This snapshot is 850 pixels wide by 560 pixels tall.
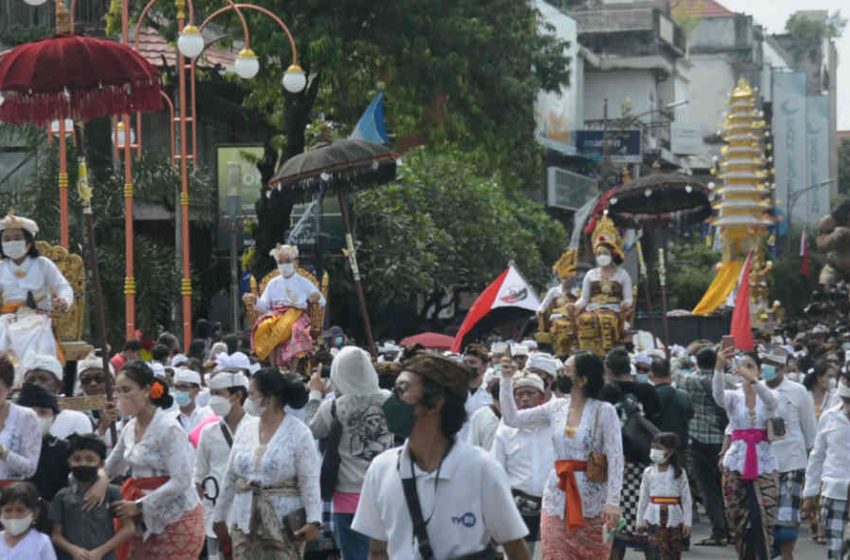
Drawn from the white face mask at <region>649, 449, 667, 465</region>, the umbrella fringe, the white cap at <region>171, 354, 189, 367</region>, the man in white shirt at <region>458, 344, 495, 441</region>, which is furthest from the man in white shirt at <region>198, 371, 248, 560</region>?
the white cap at <region>171, 354, 189, 367</region>

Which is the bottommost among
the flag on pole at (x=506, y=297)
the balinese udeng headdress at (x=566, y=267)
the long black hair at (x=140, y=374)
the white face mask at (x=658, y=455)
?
the white face mask at (x=658, y=455)

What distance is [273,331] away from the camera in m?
20.5

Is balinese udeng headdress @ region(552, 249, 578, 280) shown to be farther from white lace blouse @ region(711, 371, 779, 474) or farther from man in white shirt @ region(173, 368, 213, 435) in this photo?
man in white shirt @ region(173, 368, 213, 435)

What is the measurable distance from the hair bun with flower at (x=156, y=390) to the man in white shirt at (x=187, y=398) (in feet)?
10.8

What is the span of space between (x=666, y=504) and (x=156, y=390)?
5.60m

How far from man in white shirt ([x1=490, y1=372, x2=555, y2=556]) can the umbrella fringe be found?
427cm

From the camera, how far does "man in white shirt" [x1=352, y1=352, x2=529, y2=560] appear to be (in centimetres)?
723

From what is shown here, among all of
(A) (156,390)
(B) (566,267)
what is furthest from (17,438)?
(B) (566,267)

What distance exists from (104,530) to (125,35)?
46.1 ft

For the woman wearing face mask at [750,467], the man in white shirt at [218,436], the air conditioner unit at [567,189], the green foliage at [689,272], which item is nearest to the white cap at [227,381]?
the man in white shirt at [218,436]

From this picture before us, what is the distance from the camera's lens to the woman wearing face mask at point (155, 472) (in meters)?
10.5

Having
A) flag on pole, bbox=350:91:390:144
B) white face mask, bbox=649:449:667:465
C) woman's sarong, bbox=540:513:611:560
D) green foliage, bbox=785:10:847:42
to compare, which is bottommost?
woman's sarong, bbox=540:513:611:560

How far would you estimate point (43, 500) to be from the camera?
10133 mm

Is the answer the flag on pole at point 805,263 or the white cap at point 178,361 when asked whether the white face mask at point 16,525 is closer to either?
the white cap at point 178,361
